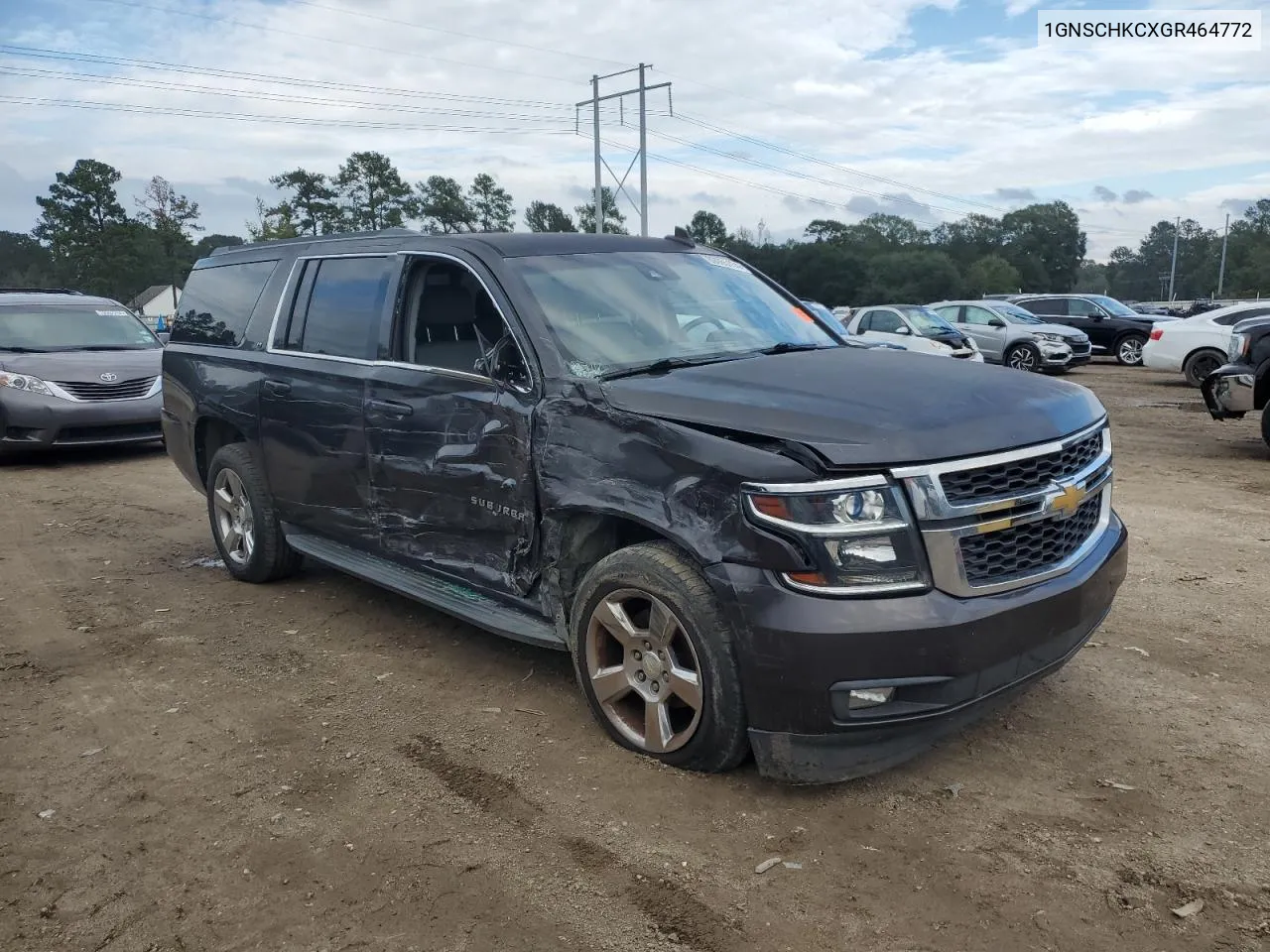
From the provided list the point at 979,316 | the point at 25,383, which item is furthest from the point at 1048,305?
the point at 25,383

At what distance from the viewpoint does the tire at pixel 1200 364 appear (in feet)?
58.2

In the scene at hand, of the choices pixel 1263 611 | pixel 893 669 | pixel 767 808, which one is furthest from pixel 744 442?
pixel 1263 611

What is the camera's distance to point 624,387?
3.56 meters

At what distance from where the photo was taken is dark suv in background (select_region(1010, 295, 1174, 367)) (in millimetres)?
23750

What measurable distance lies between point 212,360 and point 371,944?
4.29 m

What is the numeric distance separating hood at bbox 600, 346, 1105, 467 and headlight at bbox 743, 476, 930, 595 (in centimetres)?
10

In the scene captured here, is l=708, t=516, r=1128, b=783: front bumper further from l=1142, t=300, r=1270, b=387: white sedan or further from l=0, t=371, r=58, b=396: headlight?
l=1142, t=300, r=1270, b=387: white sedan

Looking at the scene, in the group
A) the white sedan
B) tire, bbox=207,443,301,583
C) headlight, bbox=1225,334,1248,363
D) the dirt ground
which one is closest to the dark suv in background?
the white sedan

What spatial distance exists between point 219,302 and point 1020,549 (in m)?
4.99

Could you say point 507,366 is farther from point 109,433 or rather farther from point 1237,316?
point 1237,316

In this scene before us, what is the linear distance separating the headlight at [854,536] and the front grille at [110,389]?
9923 mm

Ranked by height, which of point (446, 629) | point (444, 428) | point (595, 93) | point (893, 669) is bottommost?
point (446, 629)

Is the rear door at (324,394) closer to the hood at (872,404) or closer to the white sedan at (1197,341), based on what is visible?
the hood at (872,404)

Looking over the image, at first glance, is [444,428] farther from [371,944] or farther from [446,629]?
[371,944]
